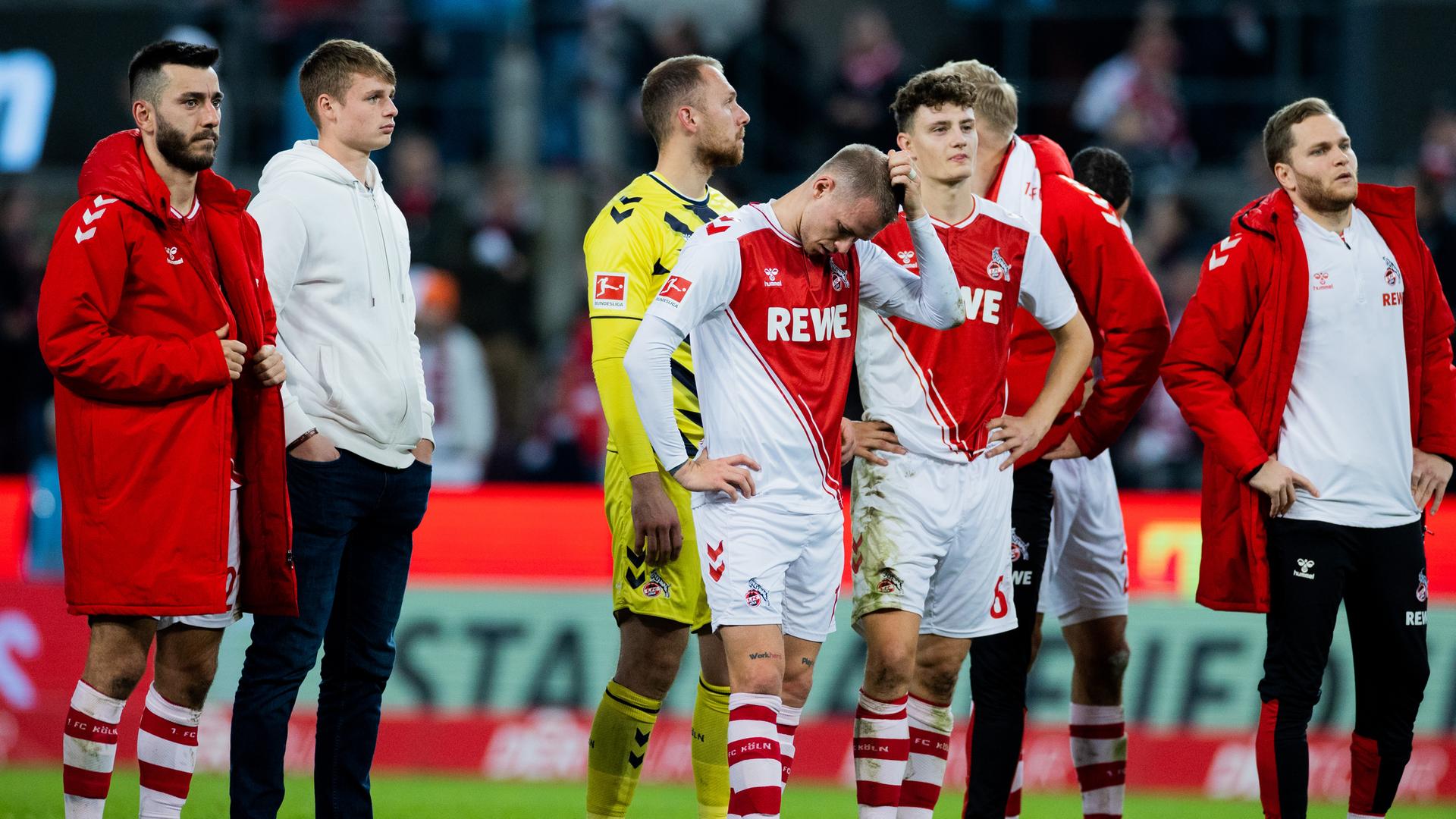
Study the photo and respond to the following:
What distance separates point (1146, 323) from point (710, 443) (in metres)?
1.87

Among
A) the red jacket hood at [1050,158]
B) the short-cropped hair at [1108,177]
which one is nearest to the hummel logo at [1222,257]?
the red jacket hood at [1050,158]

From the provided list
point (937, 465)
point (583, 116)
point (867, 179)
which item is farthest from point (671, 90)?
point (583, 116)

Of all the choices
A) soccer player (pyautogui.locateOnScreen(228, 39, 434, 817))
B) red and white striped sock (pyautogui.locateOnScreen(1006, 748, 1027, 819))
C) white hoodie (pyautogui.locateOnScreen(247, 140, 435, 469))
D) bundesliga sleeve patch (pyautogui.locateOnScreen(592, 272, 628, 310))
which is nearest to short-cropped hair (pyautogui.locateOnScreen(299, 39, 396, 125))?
soccer player (pyautogui.locateOnScreen(228, 39, 434, 817))

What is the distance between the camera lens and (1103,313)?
625 centimetres

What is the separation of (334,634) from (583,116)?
949 centimetres

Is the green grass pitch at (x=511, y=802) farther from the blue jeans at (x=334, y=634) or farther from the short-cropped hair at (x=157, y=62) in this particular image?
the short-cropped hair at (x=157, y=62)

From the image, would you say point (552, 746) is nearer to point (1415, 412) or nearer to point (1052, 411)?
point (1052, 411)

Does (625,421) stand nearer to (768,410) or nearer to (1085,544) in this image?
(768,410)

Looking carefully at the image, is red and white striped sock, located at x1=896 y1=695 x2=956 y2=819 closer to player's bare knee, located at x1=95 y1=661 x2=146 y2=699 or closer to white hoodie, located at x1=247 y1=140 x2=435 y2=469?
white hoodie, located at x1=247 y1=140 x2=435 y2=469

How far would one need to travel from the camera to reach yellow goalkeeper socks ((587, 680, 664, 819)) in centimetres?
588

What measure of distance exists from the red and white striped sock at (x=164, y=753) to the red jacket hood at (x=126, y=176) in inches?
59.7

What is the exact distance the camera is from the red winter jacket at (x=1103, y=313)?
619cm

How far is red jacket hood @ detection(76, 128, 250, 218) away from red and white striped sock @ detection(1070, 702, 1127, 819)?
3.82m

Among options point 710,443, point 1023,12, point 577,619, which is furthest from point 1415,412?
point 1023,12
